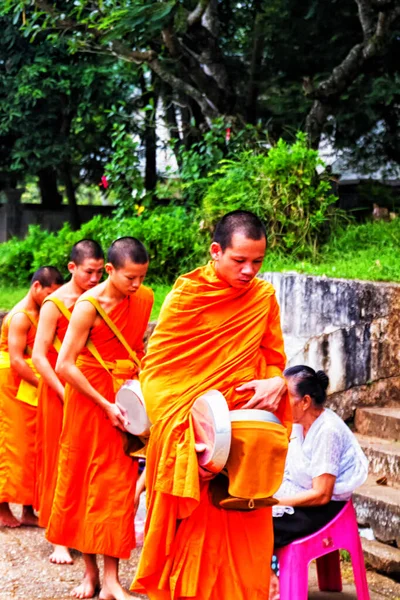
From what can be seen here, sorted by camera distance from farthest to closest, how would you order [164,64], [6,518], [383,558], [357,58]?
[164,64] < [357,58] < [6,518] < [383,558]

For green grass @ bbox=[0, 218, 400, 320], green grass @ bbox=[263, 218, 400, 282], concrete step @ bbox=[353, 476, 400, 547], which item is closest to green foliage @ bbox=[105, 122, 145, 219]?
green grass @ bbox=[0, 218, 400, 320]

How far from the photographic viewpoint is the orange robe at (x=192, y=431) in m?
3.88

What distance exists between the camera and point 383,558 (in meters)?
5.34

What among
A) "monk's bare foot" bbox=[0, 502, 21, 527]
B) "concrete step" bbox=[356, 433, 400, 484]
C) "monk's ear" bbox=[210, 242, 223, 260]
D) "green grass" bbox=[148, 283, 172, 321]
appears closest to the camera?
"monk's ear" bbox=[210, 242, 223, 260]

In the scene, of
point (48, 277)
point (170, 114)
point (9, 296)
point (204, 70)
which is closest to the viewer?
point (48, 277)

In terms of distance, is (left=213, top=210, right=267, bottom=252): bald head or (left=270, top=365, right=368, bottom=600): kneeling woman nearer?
(left=213, top=210, right=267, bottom=252): bald head

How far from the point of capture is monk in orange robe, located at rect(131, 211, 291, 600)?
3889 millimetres

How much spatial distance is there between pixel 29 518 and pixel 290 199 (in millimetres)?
4021

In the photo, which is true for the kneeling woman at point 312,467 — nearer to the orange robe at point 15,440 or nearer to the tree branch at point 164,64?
the orange robe at point 15,440

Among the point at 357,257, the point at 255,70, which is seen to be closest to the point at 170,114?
the point at 255,70

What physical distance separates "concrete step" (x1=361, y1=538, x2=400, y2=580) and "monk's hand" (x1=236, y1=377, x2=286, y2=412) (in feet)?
6.02

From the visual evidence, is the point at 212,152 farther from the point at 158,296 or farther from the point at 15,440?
the point at 15,440

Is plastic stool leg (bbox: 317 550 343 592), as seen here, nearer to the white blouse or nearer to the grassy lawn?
the white blouse

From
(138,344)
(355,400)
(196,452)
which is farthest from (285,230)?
(196,452)
